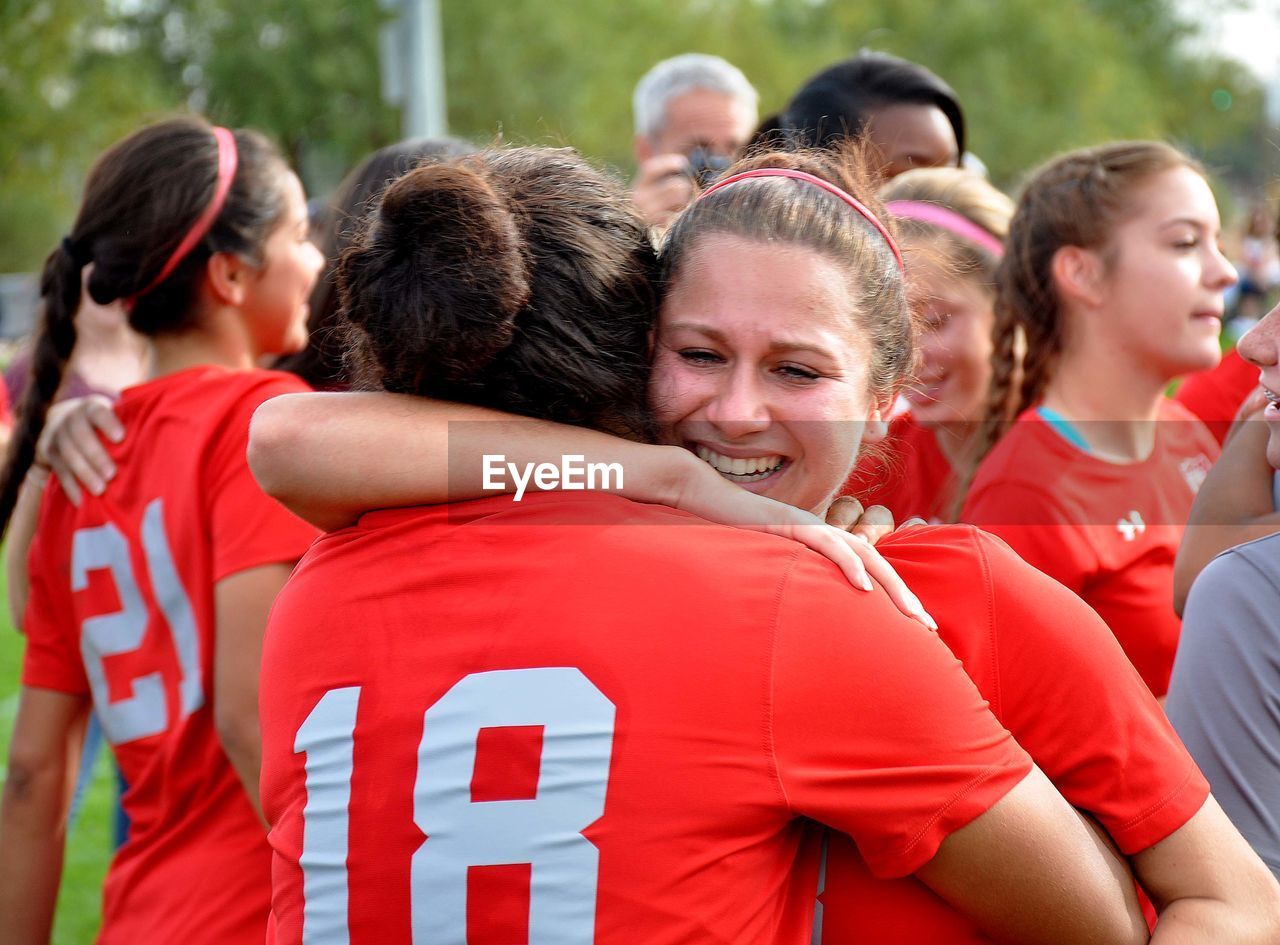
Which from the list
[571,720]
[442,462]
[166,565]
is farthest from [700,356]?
[166,565]

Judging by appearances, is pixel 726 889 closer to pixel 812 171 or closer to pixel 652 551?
pixel 652 551

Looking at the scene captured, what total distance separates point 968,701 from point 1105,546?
160 centimetres

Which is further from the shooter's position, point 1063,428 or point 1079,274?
point 1079,274

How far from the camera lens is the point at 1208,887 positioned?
62.5 inches

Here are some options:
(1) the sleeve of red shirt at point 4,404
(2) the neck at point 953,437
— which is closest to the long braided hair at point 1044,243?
(2) the neck at point 953,437

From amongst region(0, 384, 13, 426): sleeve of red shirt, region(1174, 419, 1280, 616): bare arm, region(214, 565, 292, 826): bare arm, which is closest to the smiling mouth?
region(1174, 419, 1280, 616): bare arm

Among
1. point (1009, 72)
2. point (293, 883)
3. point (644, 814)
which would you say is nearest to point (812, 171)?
point (644, 814)

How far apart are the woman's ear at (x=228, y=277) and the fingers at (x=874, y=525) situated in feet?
5.21

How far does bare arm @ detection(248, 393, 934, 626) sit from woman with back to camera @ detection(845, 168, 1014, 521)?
190 cm

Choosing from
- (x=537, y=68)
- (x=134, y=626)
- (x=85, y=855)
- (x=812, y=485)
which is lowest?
(x=85, y=855)

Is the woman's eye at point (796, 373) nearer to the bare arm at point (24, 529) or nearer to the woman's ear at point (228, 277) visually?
the woman's ear at point (228, 277)

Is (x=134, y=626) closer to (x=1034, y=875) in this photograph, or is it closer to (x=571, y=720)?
(x=571, y=720)

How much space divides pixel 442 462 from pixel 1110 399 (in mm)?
2167

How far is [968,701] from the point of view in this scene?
4.88ft
